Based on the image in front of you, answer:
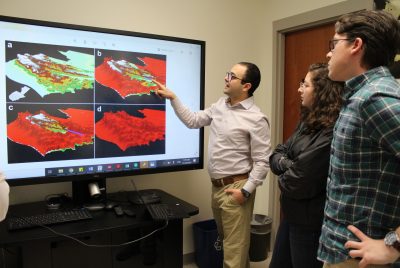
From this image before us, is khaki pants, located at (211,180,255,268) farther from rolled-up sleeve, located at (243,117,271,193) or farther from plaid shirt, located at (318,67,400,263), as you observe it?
plaid shirt, located at (318,67,400,263)

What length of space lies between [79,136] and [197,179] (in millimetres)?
1146

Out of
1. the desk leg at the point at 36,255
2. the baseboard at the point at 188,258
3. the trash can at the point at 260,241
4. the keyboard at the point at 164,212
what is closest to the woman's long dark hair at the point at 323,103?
the keyboard at the point at 164,212

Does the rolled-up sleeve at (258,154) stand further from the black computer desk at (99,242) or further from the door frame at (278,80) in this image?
the door frame at (278,80)

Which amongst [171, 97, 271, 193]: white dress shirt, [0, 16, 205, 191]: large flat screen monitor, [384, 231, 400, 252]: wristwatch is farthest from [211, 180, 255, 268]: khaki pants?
[384, 231, 400, 252]: wristwatch

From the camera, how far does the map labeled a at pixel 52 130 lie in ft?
6.21

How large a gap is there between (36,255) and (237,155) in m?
1.26

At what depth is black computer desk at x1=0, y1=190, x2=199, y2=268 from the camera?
171 centimetres

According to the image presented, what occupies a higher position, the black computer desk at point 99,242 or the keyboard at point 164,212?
the keyboard at point 164,212

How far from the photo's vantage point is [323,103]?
5.16 feet

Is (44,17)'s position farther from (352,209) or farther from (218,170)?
(352,209)

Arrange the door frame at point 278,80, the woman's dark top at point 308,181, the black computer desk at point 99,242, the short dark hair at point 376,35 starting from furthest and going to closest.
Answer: the door frame at point 278,80, the black computer desk at point 99,242, the woman's dark top at point 308,181, the short dark hair at point 376,35

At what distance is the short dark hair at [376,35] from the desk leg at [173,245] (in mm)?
1475

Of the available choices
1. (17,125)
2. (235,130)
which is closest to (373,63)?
(235,130)

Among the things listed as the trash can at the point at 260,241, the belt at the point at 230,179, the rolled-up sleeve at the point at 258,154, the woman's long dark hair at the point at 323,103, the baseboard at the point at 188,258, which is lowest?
the baseboard at the point at 188,258
